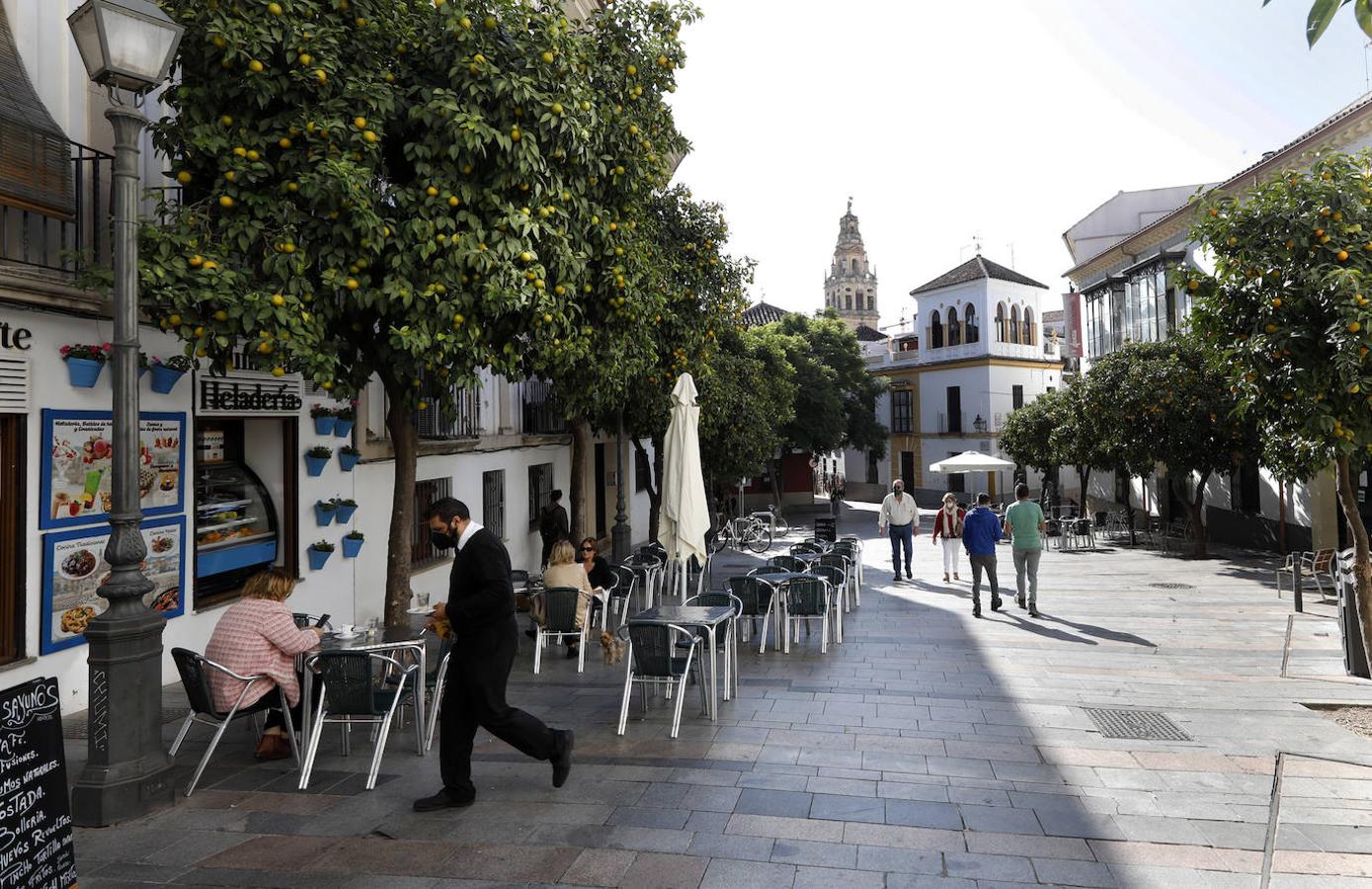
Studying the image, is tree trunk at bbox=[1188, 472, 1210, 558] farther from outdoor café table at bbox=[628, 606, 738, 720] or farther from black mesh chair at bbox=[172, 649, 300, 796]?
black mesh chair at bbox=[172, 649, 300, 796]

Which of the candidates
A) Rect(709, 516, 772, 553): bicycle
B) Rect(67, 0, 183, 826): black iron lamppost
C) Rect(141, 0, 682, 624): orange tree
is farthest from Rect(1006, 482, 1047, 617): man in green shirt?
Rect(709, 516, 772, 553): bicycle

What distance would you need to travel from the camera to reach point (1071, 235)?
38.8 meters

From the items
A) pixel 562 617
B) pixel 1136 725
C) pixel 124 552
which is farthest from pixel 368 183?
pixel 1136 725

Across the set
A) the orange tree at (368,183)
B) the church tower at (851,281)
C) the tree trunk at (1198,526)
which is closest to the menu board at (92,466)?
the orange tree at (368,183)

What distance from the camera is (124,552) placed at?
507 centimetres

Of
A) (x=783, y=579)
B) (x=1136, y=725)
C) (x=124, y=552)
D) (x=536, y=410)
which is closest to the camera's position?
(x=124, y=552)

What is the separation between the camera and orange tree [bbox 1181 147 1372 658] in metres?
7.27

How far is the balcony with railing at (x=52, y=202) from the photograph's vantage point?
6652 millimetres

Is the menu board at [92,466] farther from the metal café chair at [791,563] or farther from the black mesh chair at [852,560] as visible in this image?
the black mesh chair at [852,560]

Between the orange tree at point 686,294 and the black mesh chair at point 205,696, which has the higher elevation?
the orange tree at point 686,294

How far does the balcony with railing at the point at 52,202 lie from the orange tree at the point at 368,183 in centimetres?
81

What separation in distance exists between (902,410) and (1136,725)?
46962mm

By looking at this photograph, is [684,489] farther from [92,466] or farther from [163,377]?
[92,466]

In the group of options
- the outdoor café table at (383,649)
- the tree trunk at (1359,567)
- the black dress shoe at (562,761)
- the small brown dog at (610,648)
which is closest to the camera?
the black dress shoe at (562,761)
